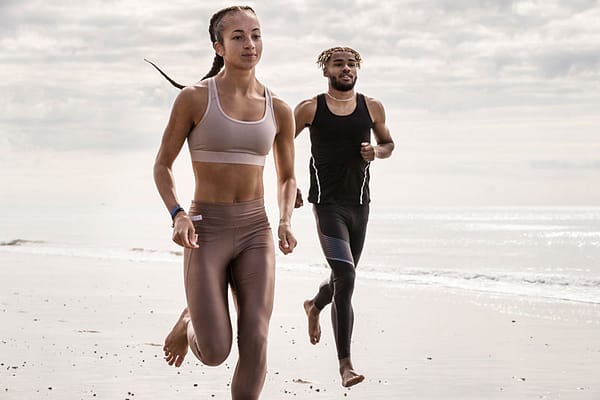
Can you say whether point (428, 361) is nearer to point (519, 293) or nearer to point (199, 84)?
point (199, 84)

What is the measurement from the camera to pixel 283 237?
5457 mm

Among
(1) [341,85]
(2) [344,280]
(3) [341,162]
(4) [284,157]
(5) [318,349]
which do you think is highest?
(1) [341,85]

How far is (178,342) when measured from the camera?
621 cm

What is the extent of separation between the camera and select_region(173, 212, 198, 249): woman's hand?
5188mm

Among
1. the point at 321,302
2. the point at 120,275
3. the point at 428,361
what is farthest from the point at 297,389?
the point at 120,275

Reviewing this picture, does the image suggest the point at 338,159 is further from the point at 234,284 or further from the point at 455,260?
the point at 455,260

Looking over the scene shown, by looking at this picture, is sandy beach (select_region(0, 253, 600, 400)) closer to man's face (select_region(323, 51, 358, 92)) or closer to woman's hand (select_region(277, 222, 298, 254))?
man's face (select_region(323, 51, 358, 92))

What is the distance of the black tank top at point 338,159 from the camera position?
786cm

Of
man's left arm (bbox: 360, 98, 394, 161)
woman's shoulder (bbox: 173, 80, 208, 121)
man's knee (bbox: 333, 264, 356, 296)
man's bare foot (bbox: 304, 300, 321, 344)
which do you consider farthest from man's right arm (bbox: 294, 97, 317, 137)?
woman's shoulder (bbox: 173, 80, 208, 121)

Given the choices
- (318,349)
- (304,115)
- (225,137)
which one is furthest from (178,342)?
(318,349)

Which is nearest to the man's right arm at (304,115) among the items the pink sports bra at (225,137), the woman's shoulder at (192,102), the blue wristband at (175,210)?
the pink sports bra at (225,137)

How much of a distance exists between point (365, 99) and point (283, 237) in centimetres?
292

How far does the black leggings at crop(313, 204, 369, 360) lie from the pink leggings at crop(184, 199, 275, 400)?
211 cm

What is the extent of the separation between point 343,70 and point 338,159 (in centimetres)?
67
